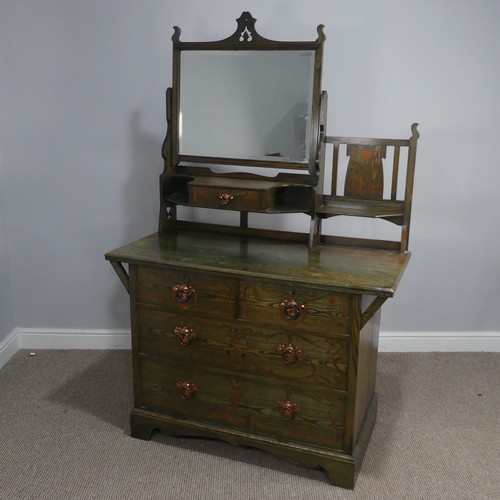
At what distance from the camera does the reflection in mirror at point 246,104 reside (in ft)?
7.69

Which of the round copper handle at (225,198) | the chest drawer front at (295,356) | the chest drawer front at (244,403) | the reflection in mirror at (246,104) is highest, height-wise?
the reflection in mirror at (246,104)

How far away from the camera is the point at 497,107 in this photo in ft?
9.25

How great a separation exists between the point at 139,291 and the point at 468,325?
5.73ft

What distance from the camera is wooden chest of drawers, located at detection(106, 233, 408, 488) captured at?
2062 mm

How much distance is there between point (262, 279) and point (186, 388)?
55cm

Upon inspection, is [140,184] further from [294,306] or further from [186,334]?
[294,306]

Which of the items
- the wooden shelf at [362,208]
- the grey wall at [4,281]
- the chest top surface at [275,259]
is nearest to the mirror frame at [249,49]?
the wooden shelf at [362,208]

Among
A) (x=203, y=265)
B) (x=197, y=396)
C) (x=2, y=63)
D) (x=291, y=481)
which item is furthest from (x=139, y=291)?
(x=2, y=63)

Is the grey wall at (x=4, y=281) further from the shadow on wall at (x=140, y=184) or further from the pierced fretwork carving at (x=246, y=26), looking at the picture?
the pierced fretwork carving at (x=246, y=26)

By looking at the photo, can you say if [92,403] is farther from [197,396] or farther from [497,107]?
[497,107]

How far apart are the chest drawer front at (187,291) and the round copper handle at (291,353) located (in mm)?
222

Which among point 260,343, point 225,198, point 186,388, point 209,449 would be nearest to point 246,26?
point 225,198

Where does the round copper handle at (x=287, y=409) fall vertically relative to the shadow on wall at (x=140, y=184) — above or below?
below

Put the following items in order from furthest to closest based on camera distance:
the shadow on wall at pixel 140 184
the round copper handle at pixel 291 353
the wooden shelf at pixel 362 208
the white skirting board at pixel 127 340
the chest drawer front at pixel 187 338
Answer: the white skirting board at pixel 127 340 → the shadow on wall at pixel 140 184 → the wooden shelf at pixel 362 208 → the chest drawer front at pixel 187 338 → the round copper handle at pixel 291 353
